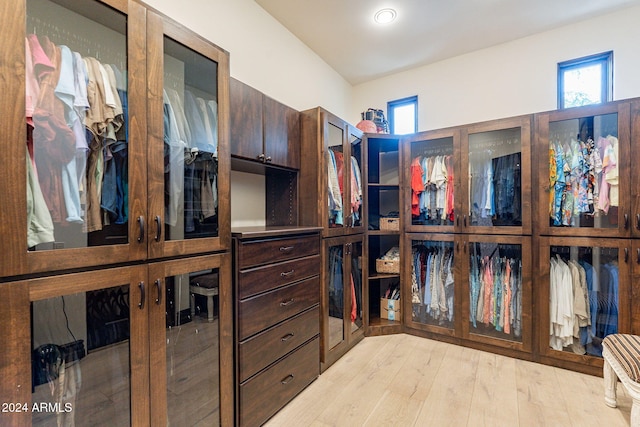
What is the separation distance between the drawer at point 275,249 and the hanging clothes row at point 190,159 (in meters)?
0.26

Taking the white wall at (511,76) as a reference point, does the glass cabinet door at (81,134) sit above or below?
below

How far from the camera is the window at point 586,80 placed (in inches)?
104

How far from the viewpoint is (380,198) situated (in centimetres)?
346

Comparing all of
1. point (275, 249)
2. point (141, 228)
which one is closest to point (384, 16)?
point (275, 249)

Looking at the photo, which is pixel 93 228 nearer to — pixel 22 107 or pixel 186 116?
pixel 22 107

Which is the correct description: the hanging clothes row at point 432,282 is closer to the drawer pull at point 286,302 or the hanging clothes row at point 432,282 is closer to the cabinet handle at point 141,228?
the drawer pull at point 286,302

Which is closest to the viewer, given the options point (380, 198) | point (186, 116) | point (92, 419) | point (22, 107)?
point (22, 107)

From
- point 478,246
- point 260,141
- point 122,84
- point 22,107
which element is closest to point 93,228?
point 22,107

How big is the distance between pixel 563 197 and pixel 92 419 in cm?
329

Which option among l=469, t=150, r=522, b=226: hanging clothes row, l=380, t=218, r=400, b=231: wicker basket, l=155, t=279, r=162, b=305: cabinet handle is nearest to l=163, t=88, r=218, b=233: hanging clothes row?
l=155, t=279, r=162, b=305: cabinet handle

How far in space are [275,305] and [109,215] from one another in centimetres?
103

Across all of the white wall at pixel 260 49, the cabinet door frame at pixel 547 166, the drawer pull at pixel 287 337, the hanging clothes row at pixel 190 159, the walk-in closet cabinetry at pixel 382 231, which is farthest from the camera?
the walk-in closet cabinetry at pixel 382 231

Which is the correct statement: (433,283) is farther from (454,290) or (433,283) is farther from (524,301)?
(524,301)

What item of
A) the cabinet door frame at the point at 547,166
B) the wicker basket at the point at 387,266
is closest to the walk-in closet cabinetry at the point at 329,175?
the wicker basket at the point at 387,266
